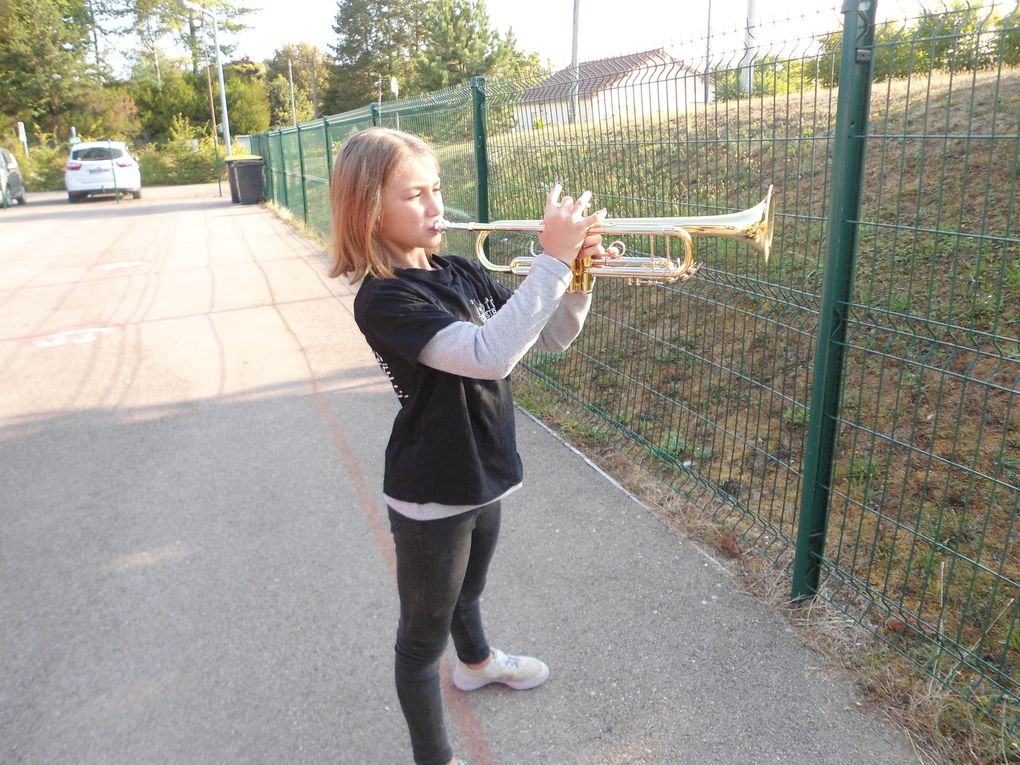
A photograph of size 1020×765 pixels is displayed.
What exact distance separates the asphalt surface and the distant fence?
40 cm

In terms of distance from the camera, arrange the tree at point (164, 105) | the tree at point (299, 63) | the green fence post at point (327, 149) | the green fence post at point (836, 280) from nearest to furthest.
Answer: the green fence post at point (836, 280) → the green fence post at point (327, 149) → the tree at point (164, 105) → the tree at point (299, 63)

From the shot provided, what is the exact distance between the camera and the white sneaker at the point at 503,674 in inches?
102

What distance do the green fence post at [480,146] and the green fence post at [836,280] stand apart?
3.29 m

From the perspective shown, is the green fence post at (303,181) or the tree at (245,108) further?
the tree at (245,108)

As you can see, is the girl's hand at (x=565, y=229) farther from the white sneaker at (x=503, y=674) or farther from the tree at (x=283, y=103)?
the tree at (x=283, y=103)

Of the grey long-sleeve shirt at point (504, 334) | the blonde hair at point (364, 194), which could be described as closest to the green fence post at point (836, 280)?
the grey long-sleeve shirt at point (504, 334)

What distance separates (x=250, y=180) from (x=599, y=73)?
18353mm

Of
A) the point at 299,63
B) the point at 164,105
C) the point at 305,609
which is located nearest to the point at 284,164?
the point at 305,609

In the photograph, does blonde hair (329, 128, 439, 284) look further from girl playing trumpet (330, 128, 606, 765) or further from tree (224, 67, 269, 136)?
tree (224, 67, 269, 136)

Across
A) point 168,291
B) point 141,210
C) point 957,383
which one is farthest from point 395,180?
point 141,210

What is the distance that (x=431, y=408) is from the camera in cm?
190

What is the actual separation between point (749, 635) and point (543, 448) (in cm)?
194

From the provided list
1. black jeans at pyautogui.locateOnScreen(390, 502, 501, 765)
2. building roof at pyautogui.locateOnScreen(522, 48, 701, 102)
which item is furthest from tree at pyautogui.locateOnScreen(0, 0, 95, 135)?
black jeans at pyautogui.locateOnScreen(390, 502, 501, 765)

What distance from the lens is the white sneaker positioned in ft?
8.46
